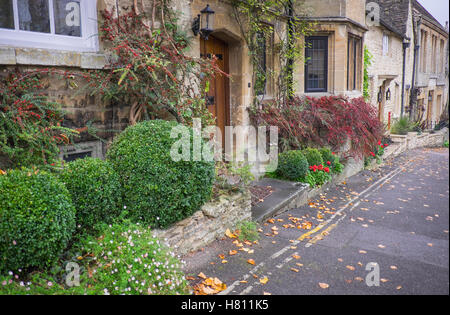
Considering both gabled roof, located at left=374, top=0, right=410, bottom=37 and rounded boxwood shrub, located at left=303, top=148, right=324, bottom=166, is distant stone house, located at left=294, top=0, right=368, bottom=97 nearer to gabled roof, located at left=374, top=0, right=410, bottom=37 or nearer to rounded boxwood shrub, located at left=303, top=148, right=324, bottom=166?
rounded boxwood shrub, located at left=303, top=148, right=324, bottom=166

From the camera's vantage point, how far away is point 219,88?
8562mm

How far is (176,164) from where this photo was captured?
4535 mm

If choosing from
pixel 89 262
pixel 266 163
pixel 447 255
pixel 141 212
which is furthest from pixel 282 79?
pixel 447 255

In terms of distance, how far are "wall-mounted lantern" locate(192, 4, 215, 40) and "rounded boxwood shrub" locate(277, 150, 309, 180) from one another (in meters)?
3.23

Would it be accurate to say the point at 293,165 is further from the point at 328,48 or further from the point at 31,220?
the point at 31,220

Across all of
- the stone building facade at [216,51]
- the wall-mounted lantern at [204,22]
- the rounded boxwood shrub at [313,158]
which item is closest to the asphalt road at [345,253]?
the rounded boxwood shrub at [313,158]

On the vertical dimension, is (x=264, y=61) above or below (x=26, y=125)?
above

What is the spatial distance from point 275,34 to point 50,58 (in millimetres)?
6319

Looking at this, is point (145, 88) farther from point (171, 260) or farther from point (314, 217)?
point (314, 217)

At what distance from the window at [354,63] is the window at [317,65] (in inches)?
47.8

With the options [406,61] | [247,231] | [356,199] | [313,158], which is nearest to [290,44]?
[313,158]

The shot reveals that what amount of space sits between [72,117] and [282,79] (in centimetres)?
624

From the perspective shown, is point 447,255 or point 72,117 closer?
point 447,255

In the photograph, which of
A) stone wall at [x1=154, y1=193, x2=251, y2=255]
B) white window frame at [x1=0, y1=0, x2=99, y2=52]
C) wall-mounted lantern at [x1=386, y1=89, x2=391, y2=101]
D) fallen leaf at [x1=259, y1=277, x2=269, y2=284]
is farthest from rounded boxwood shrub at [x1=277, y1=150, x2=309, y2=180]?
wall-mounted lantern at [x1=386, y1=89, x2=391, y2=101]
